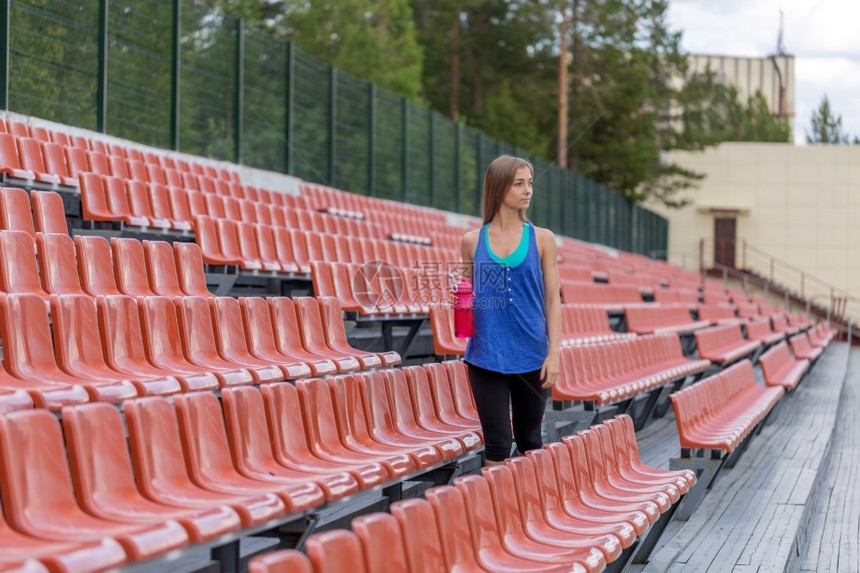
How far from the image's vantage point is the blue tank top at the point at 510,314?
291 centimetres

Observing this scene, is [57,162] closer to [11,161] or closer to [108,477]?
[11,161]

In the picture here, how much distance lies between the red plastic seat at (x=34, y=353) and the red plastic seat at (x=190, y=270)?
1.38 m

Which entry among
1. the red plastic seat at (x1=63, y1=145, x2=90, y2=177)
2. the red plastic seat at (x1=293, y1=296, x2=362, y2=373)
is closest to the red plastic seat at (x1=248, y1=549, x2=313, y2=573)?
the red plastic seat at (x1=293, y1=296, x2=362, y2=373)

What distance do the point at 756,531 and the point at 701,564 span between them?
0.52m

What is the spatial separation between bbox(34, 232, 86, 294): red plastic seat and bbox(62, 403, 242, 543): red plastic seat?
1.61 metres

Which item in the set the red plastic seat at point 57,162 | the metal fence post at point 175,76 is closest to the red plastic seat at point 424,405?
the red plastic seat at point 57,162

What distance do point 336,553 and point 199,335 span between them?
1.78m

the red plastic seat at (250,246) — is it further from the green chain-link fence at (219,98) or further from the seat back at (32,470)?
the seat back at (32,470)

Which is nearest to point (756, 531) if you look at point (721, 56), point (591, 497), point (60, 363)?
point (591, 497)

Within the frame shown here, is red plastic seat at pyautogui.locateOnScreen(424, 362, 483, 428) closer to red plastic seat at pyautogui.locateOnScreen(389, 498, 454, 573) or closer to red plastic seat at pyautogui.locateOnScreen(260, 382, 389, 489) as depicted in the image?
red plastic seat at pyautogui.locateOnScreen(260, 382, 389, 489)

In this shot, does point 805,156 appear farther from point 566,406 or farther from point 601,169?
point 566,406

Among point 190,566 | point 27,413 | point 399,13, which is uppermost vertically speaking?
point 399,13

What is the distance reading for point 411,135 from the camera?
13984 mm

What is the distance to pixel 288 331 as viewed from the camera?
4012mm
